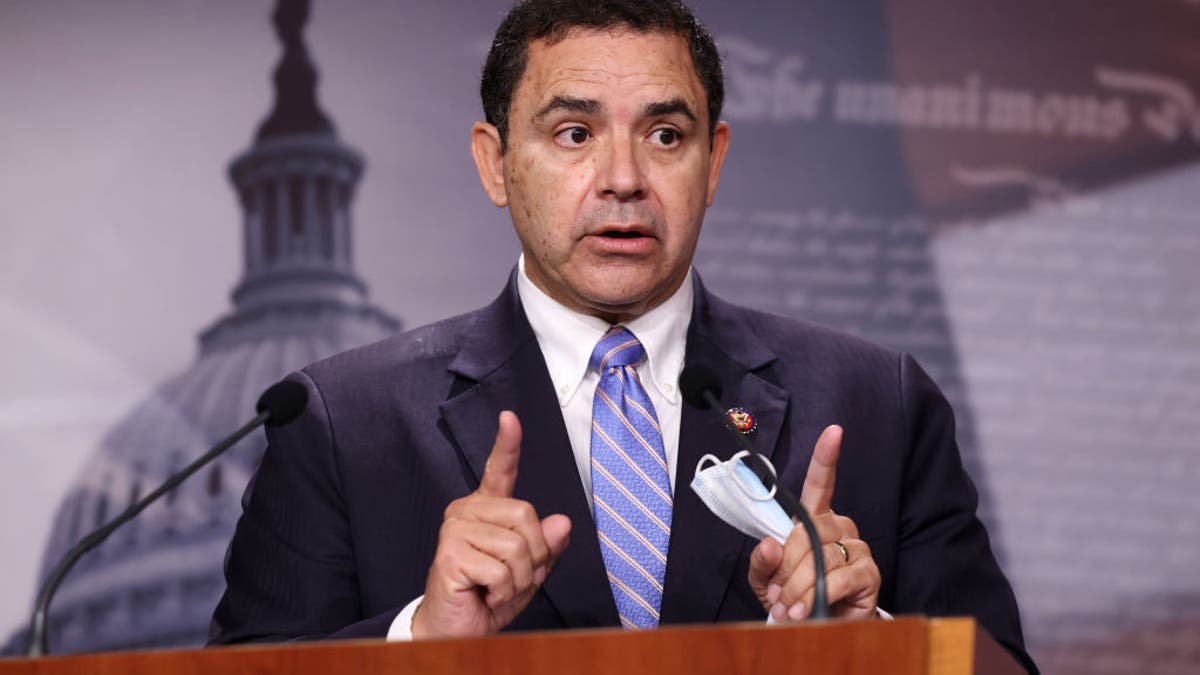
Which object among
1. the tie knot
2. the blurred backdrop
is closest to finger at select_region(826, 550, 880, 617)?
the tie knot

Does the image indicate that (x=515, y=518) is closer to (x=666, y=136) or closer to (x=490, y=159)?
(x=666, y=136)

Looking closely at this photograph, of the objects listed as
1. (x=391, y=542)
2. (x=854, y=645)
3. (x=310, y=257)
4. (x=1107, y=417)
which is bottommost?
(x=854, y=645)

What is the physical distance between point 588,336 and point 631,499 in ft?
0.95

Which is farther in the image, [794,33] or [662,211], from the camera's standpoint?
[794,33]

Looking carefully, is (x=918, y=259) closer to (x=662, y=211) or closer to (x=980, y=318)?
(x=980, y=318)

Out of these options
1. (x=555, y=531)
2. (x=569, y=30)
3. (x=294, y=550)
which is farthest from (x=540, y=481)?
(x=569, y=30)

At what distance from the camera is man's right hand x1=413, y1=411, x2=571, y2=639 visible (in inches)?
68.9

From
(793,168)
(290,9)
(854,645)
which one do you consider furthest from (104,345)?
(854,645)

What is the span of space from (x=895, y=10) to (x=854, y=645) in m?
3.06

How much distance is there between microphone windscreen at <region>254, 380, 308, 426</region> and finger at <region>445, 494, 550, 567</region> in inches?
9.5

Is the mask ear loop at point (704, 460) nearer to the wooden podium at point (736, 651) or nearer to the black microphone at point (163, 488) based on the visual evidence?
the black microphone at point (163, 488)

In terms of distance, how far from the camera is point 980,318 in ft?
13.4

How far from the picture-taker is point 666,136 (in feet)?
7.68

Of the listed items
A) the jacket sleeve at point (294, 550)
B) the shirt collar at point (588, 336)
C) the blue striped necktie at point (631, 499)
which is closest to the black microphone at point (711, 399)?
the blue striped necktie at point (631, 499)
